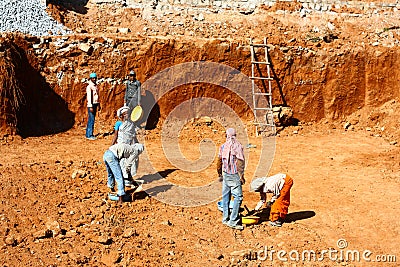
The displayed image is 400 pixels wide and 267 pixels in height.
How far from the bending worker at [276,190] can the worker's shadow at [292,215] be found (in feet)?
1.03

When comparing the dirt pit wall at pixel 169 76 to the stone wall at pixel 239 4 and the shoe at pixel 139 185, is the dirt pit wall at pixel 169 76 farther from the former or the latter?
the shoe at pixel 139 185

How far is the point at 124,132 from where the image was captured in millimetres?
7852

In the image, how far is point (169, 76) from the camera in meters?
13.2

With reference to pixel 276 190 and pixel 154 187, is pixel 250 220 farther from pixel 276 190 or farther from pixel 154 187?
pixel 154 187

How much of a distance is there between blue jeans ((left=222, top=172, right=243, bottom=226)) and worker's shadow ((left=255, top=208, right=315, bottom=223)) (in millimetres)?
635

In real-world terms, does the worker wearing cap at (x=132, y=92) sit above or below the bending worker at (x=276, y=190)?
above

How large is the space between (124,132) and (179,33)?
833 centimetres

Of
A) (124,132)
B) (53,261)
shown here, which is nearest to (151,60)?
(124,132)

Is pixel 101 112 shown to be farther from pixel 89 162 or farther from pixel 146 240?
pixel 146 240

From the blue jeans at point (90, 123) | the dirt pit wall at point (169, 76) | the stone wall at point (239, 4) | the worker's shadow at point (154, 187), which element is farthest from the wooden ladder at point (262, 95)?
the blue jeans at point (90, 123)

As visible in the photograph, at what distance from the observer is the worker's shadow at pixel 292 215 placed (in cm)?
770

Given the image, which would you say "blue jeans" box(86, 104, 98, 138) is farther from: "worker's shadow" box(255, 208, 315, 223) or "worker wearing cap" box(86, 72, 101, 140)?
"worker's shadow" box(255, 208, 315, 223)

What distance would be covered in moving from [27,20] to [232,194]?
365 inches

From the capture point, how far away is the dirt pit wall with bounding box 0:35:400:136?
12047mm
